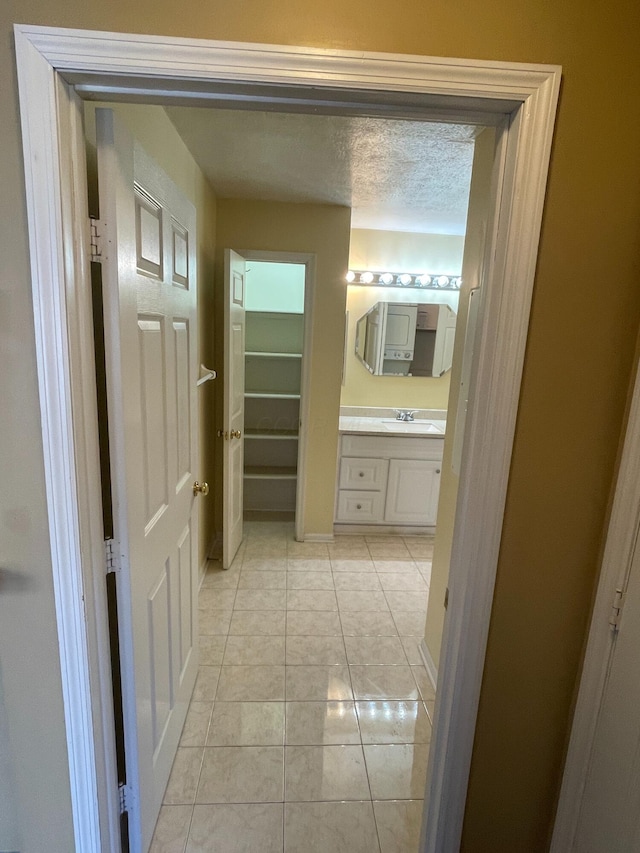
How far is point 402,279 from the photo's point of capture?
3.72m

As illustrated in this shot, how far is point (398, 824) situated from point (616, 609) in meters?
1.15

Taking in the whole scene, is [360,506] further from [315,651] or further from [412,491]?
[315,651]

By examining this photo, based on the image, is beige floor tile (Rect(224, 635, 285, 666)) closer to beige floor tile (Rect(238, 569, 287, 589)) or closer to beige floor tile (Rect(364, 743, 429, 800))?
beige floor tile (Rect(238, 569, 287, 589))

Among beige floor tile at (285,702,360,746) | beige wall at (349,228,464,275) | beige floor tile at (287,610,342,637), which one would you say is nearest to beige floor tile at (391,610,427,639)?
beige floor tile at (287,610,342,637)

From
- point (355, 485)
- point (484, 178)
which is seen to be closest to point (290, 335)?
point (355, 485)

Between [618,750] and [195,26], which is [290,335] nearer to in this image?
[195,26]

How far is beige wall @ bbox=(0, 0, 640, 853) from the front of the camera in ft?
2.70

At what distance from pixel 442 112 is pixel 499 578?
3.39 ft

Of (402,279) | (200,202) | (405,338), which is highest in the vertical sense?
(200,202)

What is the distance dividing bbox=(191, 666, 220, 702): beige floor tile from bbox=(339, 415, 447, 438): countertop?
180 centimetres

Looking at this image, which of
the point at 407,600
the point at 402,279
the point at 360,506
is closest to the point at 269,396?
the point at 360,506

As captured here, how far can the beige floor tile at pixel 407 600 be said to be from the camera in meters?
2.71

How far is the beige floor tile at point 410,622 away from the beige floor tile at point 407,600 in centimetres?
4

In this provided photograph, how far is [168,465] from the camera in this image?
1434 mm
